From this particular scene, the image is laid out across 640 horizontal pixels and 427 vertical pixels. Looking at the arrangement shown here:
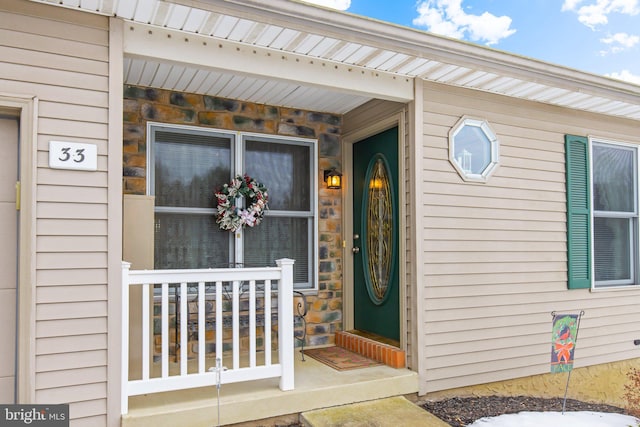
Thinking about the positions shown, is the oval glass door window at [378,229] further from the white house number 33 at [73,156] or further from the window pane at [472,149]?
the white house number 33 at [73,156]

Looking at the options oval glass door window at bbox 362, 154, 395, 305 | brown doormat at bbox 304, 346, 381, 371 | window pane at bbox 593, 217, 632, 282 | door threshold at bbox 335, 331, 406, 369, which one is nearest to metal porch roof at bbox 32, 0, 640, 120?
oval glass door window at bbox 362, 154, 395, 305

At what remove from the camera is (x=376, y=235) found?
15.6 ft

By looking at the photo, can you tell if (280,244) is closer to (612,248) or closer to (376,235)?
(376,235)

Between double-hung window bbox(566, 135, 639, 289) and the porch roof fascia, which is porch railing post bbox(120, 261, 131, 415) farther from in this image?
double-hung window bbox(566, 135, 639, 289)

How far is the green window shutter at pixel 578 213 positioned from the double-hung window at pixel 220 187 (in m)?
2.51

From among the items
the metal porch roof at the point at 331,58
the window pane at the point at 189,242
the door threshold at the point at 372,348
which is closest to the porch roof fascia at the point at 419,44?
the metal porch roof at the point at 331,58

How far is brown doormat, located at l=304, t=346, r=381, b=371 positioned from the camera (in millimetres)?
4094

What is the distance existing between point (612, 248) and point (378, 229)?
2.59 m

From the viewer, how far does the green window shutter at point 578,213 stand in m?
4.71

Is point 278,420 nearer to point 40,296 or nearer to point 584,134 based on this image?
point 40,296

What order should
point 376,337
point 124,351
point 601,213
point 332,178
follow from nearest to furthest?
point 124,351 < point 376,337 < point 332,178 < point 601,213

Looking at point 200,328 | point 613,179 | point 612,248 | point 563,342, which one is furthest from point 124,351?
point 613,179

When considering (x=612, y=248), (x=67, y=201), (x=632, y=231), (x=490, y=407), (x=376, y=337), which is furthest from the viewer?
(x=632, y=231)

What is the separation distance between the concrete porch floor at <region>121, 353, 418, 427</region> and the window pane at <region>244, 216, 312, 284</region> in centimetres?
109
